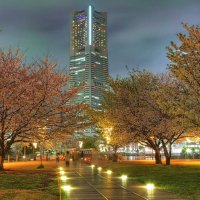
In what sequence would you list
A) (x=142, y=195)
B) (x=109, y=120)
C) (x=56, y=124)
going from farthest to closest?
(x=109, y=120)
(x=56, y=124)
(x=142, y=195)

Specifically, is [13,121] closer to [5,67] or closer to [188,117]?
[5,67]

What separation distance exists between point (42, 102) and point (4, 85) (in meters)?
4.06

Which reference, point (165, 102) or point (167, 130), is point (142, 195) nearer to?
point (165, 102)

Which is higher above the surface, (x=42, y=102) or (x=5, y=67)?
(x=5, y=67)

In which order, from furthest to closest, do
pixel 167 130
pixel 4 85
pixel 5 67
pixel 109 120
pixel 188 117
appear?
pixel 109 120
pixel 167 130
pixel 5 67
pixel 4 85
pixel 188 117

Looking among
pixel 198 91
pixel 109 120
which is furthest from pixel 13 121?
pixel 109 120

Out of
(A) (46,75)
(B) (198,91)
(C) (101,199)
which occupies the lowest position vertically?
(C) (101,199)

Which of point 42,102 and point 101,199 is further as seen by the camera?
point 42,102

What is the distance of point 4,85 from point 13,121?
3.03 m

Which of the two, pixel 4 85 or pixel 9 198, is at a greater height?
pixel 4 85

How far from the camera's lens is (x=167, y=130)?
152ft

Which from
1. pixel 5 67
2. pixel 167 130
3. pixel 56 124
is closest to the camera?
pixel 5 67

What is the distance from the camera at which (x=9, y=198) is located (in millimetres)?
16359

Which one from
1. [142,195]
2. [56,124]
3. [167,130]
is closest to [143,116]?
[167,130]
